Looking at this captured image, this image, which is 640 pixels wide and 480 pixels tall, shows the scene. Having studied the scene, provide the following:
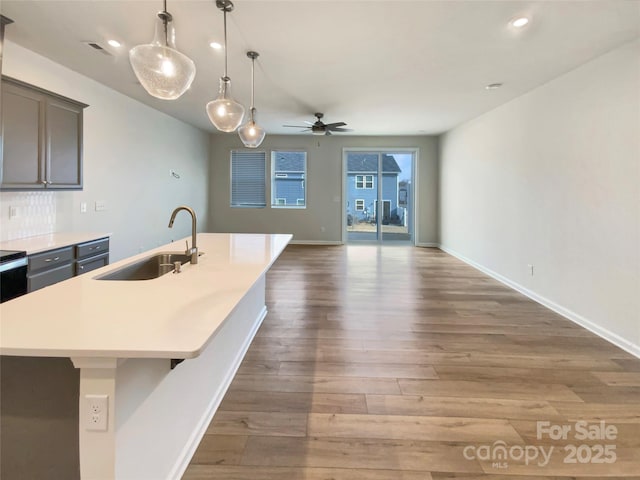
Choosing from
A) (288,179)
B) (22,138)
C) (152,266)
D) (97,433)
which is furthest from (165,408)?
(288,179)

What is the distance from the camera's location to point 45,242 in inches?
120

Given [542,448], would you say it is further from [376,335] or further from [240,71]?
[240,71]

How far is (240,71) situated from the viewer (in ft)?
12.8

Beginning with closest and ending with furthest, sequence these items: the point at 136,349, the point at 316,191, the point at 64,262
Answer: the point at 136,349 < the point at 64,262 < the point at 316,191

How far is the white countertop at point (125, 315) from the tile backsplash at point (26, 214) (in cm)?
210

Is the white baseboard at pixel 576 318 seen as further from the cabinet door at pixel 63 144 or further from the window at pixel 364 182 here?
the cabinet door at pixel 63 144

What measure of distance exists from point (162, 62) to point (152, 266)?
1335 mm

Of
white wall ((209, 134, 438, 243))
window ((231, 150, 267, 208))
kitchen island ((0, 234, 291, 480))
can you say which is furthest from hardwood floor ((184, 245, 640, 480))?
window ((231, 150, 267, 208))

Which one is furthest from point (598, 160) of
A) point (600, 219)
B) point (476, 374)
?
point (476, 374)

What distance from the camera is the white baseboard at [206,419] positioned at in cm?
152

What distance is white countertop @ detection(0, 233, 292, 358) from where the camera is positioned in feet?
3.05

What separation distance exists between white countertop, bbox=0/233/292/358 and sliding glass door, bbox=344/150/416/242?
22.8 ft

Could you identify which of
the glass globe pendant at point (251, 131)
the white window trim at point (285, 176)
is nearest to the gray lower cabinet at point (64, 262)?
the glass globe pendant at point (251, 131)

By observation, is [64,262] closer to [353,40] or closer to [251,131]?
[251,131]
